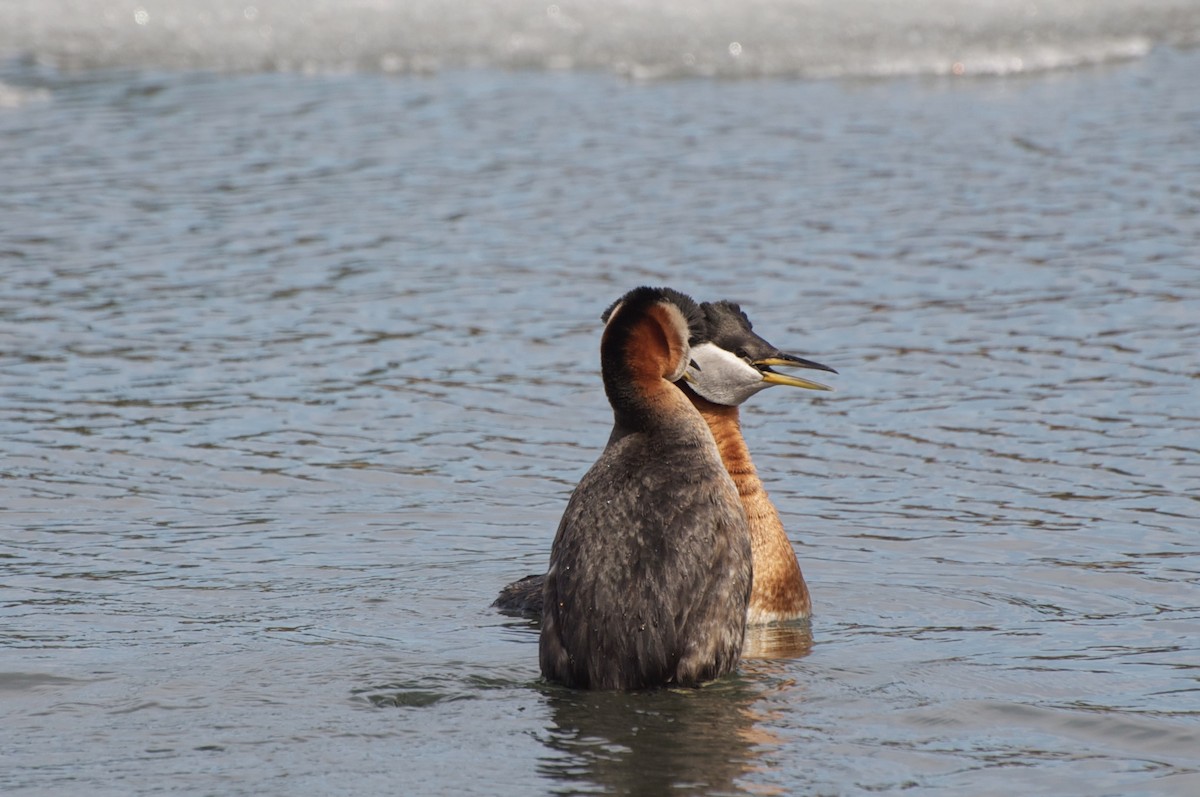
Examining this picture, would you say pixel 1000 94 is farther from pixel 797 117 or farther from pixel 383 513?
pixel 383 513

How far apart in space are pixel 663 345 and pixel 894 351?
4.54 m

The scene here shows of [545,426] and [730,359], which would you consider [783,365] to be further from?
[545,426]

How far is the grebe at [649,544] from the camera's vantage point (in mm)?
5738

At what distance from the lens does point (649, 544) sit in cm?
583

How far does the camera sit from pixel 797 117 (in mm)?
16641

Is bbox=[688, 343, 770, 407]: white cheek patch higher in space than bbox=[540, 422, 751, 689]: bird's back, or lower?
higher

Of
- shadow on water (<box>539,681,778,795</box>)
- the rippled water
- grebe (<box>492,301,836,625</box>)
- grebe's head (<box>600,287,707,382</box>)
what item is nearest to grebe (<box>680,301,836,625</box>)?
grebe (<box>492,301,836,625</box>)

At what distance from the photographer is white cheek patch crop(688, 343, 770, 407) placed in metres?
6.78

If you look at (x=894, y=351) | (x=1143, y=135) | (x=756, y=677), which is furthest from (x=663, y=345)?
(x=1143, y=135)

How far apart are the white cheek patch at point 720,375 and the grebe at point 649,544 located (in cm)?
60

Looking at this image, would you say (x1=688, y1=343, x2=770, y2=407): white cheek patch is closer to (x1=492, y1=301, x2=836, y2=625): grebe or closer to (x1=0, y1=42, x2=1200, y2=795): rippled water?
(x1=492, y1=301, x2=836, y2=625): grebe

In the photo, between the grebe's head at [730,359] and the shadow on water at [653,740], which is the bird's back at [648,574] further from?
the grebe's head at [730,359]

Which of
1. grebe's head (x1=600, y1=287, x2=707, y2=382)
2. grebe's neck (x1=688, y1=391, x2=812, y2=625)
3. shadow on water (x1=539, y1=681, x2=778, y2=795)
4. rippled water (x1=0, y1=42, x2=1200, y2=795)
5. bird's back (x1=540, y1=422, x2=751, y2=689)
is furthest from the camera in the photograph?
grebe's neck (x1=688, y1=391, x2=812, y2=625)

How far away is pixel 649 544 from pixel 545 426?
352 centimetres
